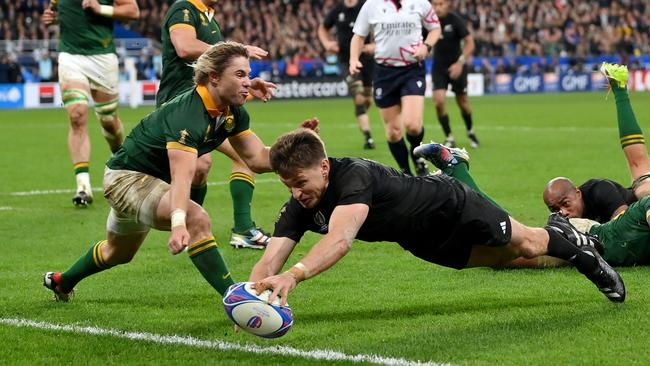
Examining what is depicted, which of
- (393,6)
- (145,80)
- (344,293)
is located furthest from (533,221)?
(145,80)

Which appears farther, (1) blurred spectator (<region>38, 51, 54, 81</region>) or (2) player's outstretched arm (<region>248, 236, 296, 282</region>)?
(1) blurred spectator (<region>38, 51, 54, 81</region>)

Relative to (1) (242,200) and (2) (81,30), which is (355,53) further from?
(1) (242,200)

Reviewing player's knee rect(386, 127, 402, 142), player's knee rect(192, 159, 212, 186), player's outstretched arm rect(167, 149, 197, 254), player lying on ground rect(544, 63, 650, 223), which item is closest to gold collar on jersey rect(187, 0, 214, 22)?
player's knee rect(192, 159, 212, 186)

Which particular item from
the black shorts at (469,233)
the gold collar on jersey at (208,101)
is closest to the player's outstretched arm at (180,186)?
the gold collar on jersey at (208,101)

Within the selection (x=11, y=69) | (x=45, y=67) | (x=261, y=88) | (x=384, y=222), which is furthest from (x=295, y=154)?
(x=45, y=67)

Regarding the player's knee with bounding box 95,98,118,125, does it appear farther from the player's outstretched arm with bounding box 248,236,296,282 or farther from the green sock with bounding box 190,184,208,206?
the player's outstretched arm with bounding box 248,236,296,282

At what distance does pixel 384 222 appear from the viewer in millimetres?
5801

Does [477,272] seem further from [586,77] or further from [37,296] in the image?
[586,77]

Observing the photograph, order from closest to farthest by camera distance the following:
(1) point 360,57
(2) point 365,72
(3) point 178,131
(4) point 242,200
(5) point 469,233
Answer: (5) point 469,233 < (3) point 178,131 < (4) point 242,200 < (1) point 360,57 < (2) point 365,72

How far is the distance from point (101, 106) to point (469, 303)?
6.72m

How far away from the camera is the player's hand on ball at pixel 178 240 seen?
5477mm

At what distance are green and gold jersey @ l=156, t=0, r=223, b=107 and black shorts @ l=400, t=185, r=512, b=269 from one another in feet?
12.3

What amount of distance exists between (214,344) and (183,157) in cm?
107

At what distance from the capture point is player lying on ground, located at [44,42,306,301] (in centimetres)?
617
